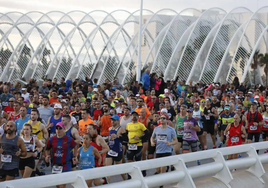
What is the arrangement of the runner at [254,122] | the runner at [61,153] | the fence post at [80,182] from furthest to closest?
the runner at [254,122], the runner at [61,153], the fence post at [80,182]

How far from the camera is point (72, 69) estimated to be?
1692 inches

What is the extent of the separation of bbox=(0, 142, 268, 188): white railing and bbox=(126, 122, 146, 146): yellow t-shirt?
4029mm

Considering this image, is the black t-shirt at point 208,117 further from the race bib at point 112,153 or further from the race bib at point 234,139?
the race bib at point 112,153

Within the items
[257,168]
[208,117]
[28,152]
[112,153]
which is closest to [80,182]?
[257,168]

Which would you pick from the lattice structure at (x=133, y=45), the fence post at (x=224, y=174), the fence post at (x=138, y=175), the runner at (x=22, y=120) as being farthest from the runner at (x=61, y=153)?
the lattice structure at (x=133, y=45)

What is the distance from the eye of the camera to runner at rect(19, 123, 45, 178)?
10.2 m

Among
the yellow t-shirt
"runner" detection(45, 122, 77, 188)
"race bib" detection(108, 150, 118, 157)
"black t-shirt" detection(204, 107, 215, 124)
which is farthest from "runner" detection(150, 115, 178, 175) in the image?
"black t-shirt" detection(204, 107, 215, 124)

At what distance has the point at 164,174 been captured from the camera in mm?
6883

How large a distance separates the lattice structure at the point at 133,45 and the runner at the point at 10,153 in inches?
1057

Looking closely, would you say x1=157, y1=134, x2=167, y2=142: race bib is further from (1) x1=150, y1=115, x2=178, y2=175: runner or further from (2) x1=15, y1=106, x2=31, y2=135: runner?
(2) x1=15, y1=106, x2=31, y2=135: runner

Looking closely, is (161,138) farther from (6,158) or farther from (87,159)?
(6,158)

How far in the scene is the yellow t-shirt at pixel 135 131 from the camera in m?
12.4

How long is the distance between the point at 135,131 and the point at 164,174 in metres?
A: 5.61

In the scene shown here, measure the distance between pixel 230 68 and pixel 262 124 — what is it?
20.7m
